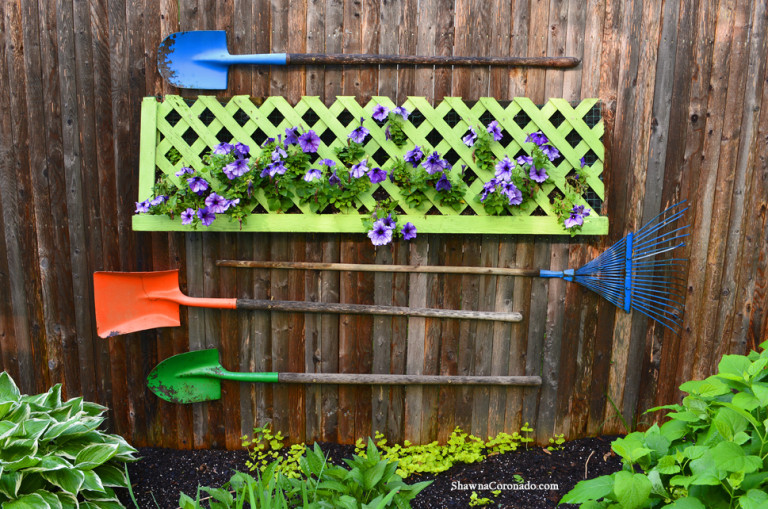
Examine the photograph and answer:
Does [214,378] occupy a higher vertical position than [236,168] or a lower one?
lower

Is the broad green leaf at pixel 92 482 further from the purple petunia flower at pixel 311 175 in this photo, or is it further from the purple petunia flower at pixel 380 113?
the purple petunia flower at pixel 380 113

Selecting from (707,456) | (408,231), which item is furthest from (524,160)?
(707,456)

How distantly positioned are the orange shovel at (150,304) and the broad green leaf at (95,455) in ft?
1.72

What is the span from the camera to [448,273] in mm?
2229

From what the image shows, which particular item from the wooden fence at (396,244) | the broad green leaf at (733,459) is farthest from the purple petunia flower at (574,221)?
the broad green leaf at (733,459)

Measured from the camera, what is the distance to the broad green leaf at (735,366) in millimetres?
1059

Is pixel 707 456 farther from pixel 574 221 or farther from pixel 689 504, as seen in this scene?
pixel 574 221

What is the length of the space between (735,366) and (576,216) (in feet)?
3.62

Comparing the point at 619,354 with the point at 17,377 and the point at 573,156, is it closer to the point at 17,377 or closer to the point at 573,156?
the point at 573,156

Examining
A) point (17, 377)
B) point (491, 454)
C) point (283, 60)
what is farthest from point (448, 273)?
point (17, 377)

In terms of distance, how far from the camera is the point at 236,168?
199cm

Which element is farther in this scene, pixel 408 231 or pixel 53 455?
pixel 408 231

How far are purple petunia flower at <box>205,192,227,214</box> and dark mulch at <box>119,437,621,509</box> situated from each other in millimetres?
1075

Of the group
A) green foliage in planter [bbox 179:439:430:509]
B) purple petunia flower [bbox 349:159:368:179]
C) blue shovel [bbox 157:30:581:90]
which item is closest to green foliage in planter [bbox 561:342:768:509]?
green foliage in planter [bbox 179:439:430:509]
